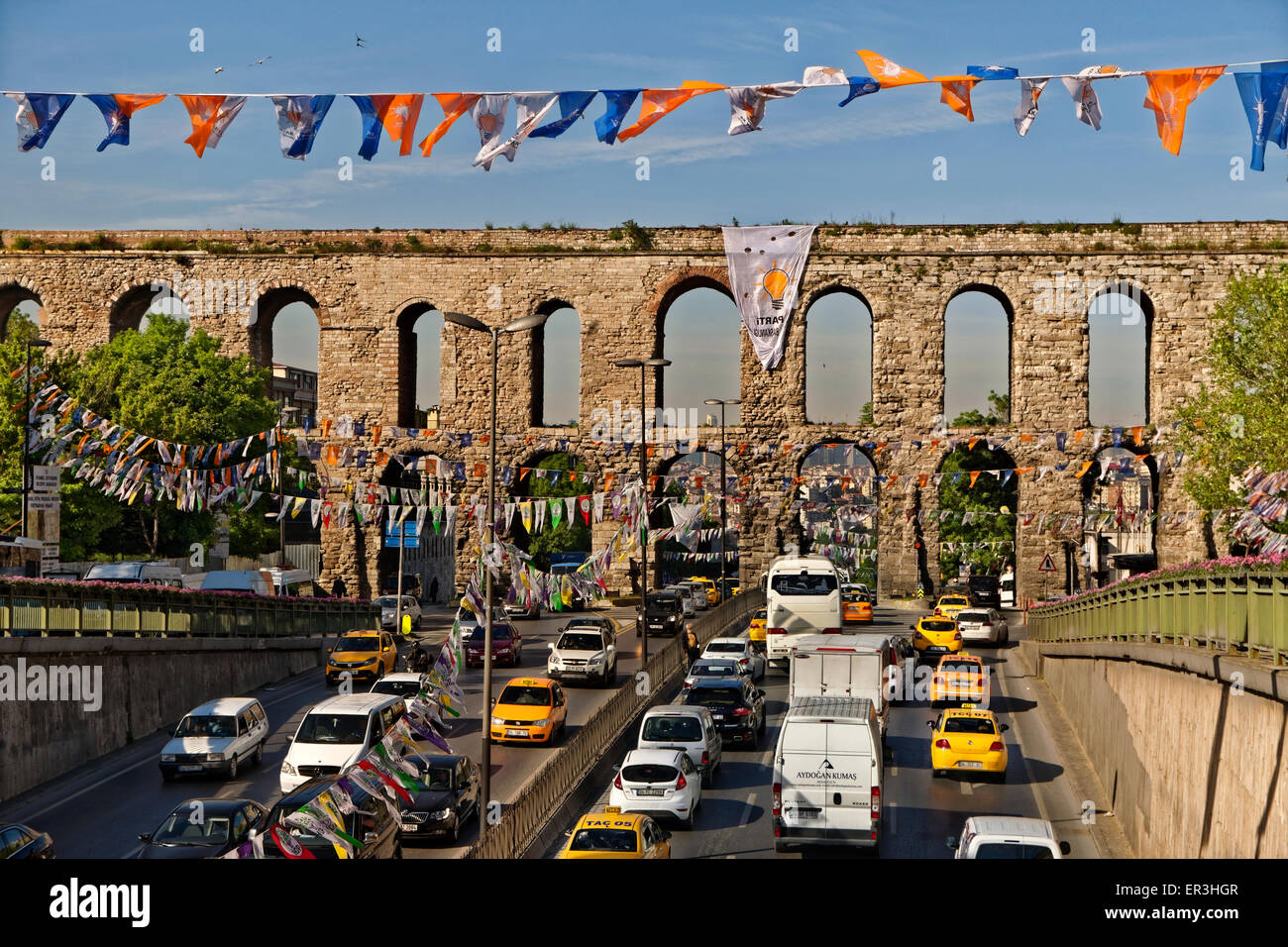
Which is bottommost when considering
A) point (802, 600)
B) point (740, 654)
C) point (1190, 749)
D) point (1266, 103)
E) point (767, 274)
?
point (740, 654)

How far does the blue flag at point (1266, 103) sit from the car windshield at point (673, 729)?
15637mm

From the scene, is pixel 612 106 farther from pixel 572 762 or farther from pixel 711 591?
pixel 711 591

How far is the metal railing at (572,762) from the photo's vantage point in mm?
18797

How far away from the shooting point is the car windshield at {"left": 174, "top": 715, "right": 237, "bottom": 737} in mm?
27922

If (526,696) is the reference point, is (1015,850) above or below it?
above

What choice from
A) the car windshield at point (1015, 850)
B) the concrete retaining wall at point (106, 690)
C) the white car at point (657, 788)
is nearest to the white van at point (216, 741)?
the concrete retaining wall at point (106, 690)

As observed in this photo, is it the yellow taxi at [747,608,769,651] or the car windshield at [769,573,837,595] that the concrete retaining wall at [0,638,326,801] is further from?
the yellow taxi at [747,608,769,651]

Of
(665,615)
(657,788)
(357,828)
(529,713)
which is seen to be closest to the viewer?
(357,828)

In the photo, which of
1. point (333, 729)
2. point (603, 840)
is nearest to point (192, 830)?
point (333, 729)

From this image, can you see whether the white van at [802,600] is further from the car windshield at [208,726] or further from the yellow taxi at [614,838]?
the yellow taxi at [614,838]

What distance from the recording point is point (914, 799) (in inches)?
1026

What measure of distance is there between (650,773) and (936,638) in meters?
23.0

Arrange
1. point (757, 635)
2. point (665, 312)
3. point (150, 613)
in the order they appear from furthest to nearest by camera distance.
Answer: point (665, 312) < point (757, 635) < point (150, 613)

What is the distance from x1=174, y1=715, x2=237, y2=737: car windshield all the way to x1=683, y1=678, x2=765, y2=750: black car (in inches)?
407
